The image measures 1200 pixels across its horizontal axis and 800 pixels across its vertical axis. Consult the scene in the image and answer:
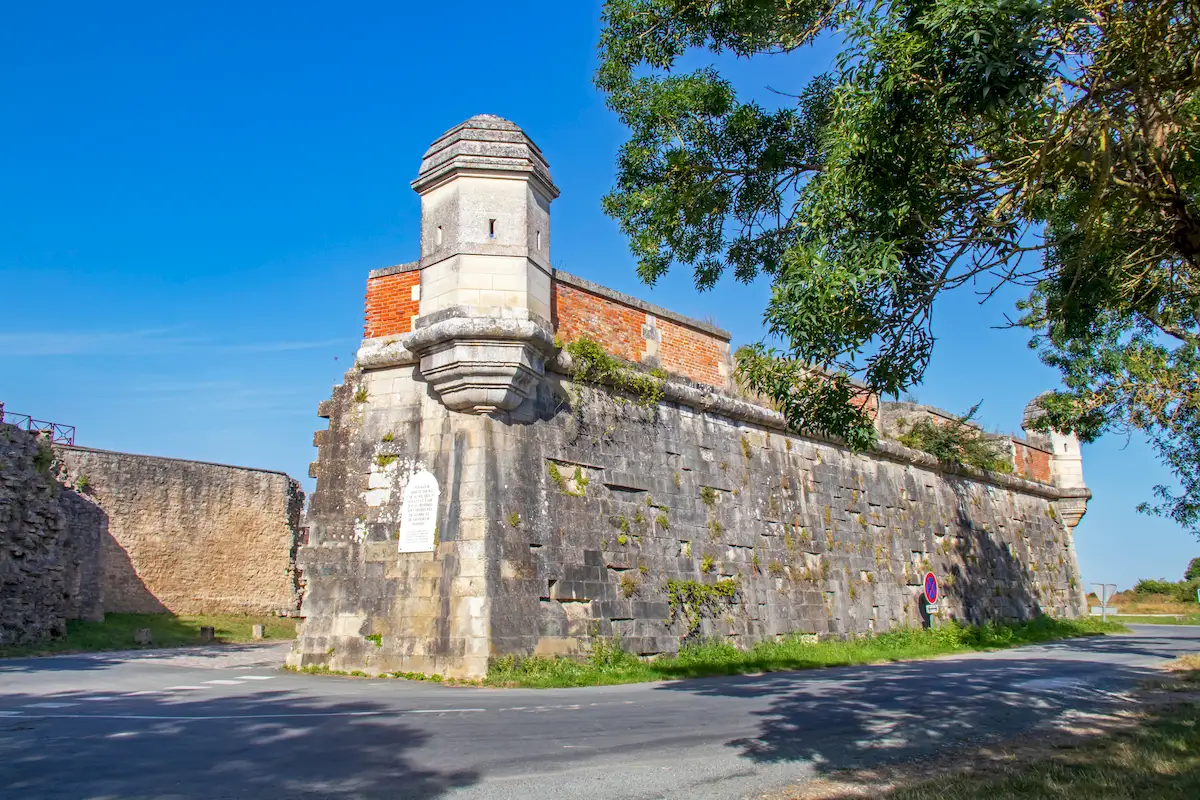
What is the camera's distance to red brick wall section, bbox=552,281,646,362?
1141cm

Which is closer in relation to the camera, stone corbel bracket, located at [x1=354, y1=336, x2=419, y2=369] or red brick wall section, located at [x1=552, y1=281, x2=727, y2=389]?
stone corbel bracket, located at [x1=354, y1=336, x2=419, y2=369]

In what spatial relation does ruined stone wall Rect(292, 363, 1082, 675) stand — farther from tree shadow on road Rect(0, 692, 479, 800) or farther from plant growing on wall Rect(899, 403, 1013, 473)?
plant growing on wall Rect(899, 403, 1013, 473)

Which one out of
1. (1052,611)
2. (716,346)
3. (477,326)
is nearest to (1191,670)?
(716,346)

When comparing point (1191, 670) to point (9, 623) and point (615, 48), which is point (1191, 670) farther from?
point (9, 623)

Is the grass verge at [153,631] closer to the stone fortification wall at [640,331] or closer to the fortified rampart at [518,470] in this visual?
the fortified rampart at [518,470]

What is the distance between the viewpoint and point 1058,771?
4.86 meters

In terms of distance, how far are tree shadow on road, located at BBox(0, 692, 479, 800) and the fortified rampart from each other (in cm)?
292

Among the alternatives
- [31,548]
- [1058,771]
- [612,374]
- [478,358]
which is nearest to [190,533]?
[31,548]

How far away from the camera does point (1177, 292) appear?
921 cm

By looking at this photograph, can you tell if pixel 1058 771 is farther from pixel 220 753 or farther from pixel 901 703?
pixel 220 753

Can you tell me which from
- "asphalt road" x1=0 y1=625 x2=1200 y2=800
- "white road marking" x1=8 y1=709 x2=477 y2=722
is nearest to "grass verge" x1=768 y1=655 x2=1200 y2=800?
"asphalt road" x1=0 y1=625 x2=1200 y2=800

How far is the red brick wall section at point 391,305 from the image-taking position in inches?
432

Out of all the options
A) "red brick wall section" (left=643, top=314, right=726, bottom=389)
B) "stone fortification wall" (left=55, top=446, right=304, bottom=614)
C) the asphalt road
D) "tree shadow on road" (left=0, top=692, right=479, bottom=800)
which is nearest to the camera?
"tree shadow on road" (left=0, top=692, right=479, bottom=800)

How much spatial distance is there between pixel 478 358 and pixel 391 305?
1.98m
